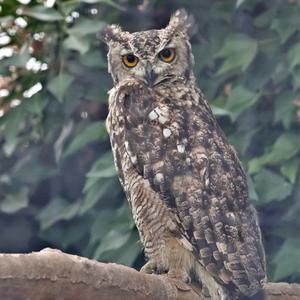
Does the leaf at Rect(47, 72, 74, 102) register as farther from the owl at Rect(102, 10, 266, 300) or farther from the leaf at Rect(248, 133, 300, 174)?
the leaf at Rect(248, 133, 300, 174)

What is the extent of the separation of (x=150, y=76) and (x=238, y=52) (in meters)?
0.29

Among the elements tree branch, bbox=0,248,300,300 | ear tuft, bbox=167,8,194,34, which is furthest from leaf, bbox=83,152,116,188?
tree branch, bbox=0,248,300,300

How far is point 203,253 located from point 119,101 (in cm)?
42

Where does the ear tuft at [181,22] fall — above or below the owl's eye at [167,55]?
above

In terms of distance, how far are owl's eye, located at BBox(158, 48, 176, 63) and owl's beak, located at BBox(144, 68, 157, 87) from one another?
0.18 feet

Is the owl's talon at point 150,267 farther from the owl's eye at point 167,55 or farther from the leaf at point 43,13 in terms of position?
the leaf at point 43,13

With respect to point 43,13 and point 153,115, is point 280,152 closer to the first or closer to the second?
point 153,115

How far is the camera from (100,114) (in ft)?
8.91

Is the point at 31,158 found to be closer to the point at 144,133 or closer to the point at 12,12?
the point at 12,12

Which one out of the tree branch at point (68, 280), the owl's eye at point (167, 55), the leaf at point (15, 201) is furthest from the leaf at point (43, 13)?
the tree branch at point (68, 280)

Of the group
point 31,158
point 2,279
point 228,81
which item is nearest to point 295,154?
point 228,81

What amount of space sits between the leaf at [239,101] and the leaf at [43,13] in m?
0.47

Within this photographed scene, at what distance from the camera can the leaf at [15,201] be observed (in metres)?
2.63

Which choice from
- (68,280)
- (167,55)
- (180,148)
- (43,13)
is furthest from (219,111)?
(68,280)
